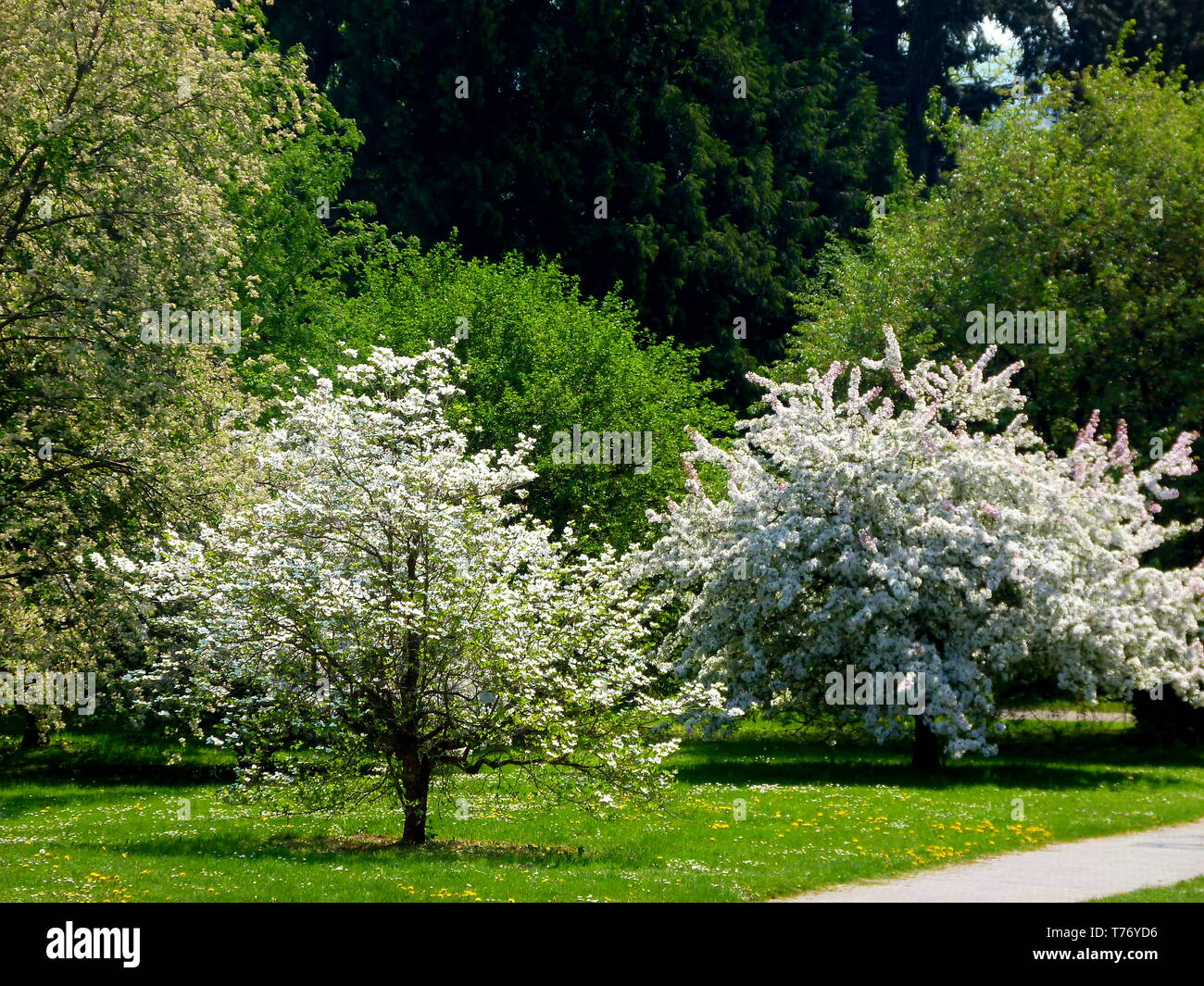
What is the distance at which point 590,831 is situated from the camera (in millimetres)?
16578

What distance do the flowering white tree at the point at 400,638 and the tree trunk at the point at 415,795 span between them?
23 millimetres

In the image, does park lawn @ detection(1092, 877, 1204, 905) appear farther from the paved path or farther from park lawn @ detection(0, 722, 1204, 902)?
park lawn @ detection(0, 722, 1204, 902)

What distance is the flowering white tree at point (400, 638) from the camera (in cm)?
1473

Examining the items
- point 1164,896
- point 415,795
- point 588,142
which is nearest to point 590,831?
point 415,795

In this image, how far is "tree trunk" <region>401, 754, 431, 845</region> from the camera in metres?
15.5

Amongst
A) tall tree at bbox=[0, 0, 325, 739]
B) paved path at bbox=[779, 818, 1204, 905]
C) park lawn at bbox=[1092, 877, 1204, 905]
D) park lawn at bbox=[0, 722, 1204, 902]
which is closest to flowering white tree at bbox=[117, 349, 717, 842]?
park lawn at bbox=[0, 722, 1204, 902]

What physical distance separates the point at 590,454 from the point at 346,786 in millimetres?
16148

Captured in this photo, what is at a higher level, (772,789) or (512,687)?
(512,687)

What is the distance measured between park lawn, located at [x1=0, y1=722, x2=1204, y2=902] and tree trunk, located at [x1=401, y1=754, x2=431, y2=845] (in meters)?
0.34

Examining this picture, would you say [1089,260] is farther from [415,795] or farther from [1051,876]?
[415,795]

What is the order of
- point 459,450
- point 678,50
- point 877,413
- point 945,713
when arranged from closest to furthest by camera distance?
point 459,450
point 945,713
point 877,413
point 678,50

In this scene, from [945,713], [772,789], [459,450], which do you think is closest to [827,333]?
[945,713]
